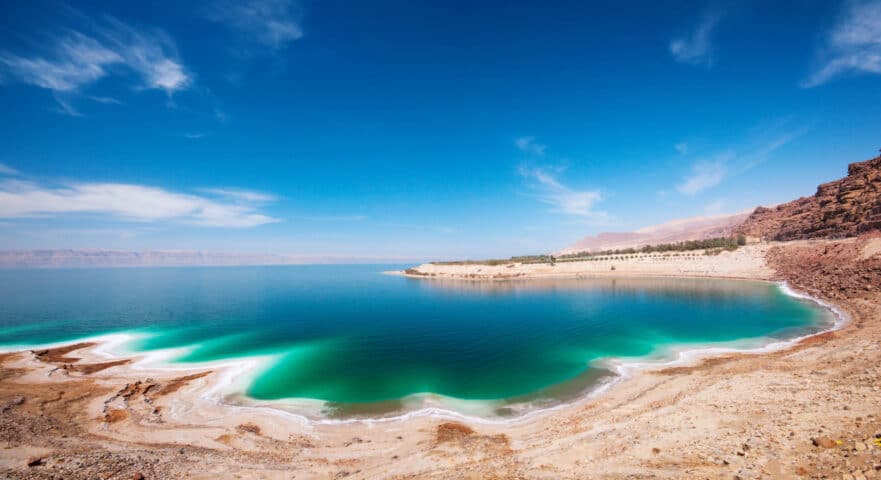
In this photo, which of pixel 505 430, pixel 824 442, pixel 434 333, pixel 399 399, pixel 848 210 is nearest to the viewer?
pixel 824 442

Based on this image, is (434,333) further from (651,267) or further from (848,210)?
(848,210)

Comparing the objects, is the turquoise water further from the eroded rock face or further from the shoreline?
A: the eroded rock face

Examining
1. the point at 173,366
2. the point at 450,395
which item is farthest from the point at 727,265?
the point at 173,366

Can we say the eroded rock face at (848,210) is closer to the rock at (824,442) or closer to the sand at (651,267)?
the sand at (651,267)

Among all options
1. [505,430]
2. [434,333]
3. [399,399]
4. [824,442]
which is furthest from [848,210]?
[399,399]

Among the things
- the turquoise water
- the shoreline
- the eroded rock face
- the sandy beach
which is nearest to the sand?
the eroded rock face
